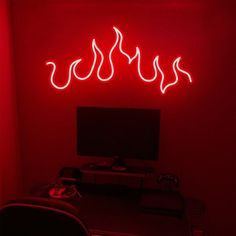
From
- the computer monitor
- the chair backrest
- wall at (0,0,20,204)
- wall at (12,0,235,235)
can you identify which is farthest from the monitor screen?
the chair backrest

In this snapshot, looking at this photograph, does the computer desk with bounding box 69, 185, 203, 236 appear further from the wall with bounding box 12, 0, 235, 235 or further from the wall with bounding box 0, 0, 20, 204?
the wall with bounding box 0, 0, 20, 204

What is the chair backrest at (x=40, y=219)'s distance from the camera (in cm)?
119

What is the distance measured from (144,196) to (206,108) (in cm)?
86

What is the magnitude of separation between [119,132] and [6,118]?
0.96 metres

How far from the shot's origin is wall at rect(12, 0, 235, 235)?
234 centimetres

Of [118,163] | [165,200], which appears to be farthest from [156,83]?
[165,200]

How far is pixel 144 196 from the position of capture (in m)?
2.20

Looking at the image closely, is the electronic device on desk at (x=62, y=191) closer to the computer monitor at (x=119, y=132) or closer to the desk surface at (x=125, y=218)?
the desk surface at (x=125, y=218)

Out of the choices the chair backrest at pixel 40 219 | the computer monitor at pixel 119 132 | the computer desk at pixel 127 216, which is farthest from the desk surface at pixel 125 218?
the chair backrest at pixel 40 219

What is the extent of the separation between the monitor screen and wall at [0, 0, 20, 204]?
62 centimetres

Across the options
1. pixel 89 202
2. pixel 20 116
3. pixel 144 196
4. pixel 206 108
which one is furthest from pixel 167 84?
pixel 20 116

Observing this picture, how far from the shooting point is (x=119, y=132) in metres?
2.33

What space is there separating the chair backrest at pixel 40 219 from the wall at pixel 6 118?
1286 mm

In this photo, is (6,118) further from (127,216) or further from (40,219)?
(40,219)
